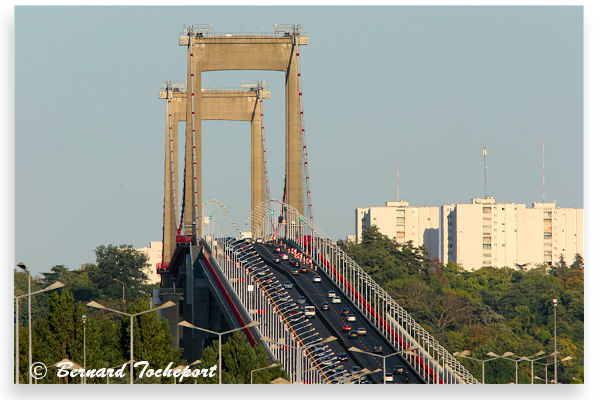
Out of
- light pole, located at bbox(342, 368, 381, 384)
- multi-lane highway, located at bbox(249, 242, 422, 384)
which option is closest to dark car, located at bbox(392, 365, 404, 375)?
multi-lane highway, located at bbox(249, 242, 422, 384)

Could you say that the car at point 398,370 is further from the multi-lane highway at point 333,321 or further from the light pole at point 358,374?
the light pole at point 358,374

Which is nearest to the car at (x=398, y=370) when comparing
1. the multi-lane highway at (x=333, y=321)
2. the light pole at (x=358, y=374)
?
the multi-lane highway at (x=333, y=321)

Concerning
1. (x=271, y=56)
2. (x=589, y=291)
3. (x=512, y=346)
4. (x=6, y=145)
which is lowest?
(x=512, y=346)

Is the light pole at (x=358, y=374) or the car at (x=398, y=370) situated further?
the car at (x=398, y=370)

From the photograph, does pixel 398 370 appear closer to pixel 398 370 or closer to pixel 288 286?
pixel 398 370

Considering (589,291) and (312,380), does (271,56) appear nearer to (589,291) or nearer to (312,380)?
(312,380)

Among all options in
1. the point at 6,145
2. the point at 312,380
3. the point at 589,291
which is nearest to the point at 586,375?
the point at 589,291

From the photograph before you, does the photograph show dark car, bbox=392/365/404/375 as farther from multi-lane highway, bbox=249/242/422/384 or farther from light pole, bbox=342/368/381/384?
light pole, bbox=342/368/381/384
